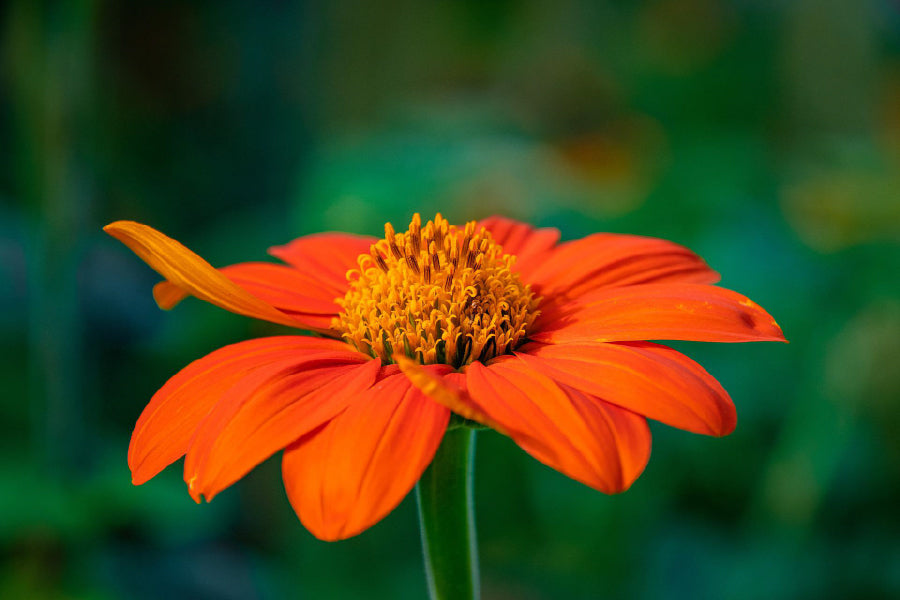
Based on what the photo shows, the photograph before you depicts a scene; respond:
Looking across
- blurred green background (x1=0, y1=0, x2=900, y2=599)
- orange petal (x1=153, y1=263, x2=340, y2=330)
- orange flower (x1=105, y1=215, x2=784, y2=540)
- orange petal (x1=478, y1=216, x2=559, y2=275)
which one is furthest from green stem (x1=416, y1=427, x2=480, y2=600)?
blurred green background (x1=0, y1=0, x2=900, y2=599)

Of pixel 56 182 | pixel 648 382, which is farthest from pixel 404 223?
pixel 648 382

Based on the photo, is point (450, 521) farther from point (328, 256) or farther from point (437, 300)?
point (328, 256)

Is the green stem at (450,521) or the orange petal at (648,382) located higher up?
the orange petal at (648,382)

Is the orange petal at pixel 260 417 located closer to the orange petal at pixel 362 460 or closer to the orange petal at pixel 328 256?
the orange petal at pixel 362 460

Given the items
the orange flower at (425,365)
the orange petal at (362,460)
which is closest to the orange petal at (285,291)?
the orange flower at (425,365)

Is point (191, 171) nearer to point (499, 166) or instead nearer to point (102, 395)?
point (102, 395)

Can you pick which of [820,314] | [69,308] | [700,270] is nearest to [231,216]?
[69,308]

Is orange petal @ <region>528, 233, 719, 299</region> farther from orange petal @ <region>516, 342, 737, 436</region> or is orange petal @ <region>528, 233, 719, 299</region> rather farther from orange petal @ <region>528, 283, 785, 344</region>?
orange petal @ <region>516, 342, 737, 436</region>
